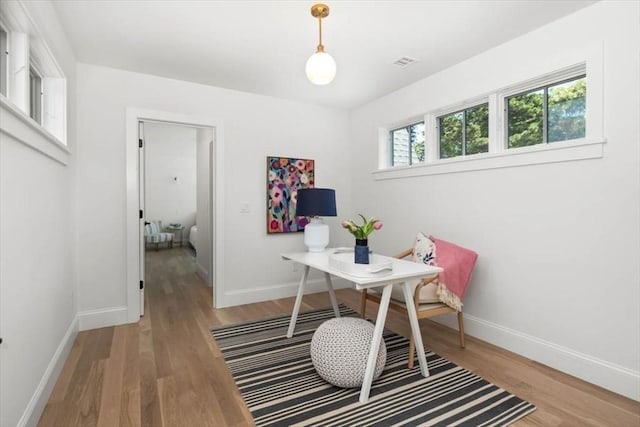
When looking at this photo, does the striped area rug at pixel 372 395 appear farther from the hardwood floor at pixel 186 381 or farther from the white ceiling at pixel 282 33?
the white ceiling at pixel 282 33

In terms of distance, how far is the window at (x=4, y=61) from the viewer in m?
1.57

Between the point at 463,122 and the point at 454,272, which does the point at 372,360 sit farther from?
the point at 463,122

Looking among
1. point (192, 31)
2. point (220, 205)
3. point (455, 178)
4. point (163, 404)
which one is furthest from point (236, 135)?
point (163, 404)

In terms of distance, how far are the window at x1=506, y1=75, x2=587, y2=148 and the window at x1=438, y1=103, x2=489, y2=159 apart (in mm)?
223

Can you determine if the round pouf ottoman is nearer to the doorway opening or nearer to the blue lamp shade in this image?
the blue lamp shade

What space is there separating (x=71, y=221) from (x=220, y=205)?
1.32 metres

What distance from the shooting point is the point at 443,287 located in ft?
8.23

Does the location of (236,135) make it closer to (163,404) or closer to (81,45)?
(81,45)

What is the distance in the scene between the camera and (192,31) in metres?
2.43

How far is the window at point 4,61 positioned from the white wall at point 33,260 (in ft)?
0.59

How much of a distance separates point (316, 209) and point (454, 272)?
4.04ft

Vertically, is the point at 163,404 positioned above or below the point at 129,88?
below

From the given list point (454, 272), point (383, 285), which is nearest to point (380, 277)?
point (383, 285)

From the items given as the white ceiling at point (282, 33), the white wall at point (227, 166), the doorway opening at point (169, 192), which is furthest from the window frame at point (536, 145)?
the doorway opening at point (169, 192)
